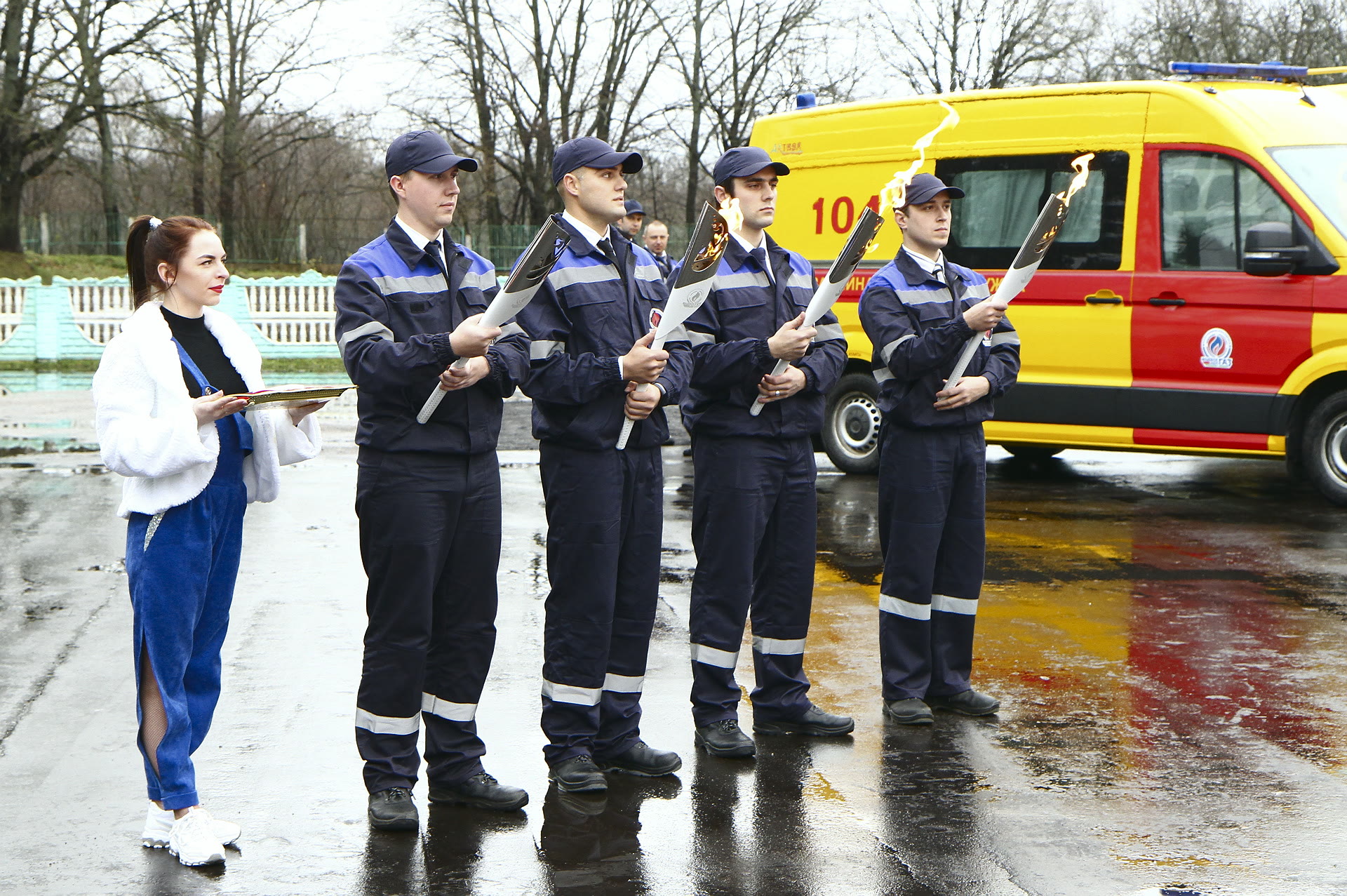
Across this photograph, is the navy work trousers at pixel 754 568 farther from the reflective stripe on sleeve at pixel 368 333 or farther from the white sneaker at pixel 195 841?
the white sneaker at pixel 195 841

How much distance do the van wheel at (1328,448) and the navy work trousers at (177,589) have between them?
25.6 ft

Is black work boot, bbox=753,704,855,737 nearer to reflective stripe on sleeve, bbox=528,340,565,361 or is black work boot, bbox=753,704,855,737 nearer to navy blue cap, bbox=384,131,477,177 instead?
reflective stripe on sleeve, bbox=528,340,565,361

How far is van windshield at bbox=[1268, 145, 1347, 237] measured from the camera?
961 centimetres

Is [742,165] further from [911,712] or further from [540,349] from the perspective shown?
[911,712]

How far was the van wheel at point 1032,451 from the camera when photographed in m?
12.4

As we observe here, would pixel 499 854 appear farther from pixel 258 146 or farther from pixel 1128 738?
pixel 258 146

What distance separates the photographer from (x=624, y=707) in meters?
4.90

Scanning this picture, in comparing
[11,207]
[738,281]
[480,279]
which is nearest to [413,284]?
[480,279]

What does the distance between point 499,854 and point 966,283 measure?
2.92 m

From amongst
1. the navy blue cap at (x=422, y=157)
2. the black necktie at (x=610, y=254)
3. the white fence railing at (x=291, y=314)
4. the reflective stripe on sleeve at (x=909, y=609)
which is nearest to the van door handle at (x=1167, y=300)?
the reflective stripe on sleeve at (x=909, y=609)

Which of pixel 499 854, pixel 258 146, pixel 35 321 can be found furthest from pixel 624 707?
pixel 258 146

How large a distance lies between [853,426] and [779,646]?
6851 millimetres

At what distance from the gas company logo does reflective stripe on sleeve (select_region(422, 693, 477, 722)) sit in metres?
7.00

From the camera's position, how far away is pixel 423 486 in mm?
4367
